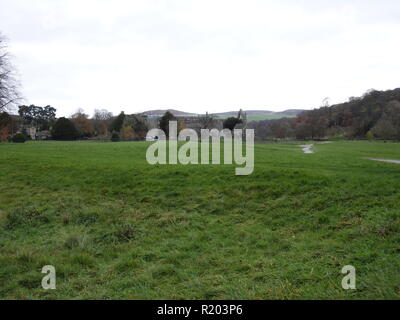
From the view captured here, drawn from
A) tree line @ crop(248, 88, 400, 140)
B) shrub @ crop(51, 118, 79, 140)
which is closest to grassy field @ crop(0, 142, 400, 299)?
shrub @ crop(51, 118, 79, 140)

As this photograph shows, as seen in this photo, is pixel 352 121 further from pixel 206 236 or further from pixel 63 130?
pixel 206 236

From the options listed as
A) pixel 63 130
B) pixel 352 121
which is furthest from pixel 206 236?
pixel 352 121

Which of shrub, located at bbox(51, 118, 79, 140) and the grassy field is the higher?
shrub, located at bbox(51, 118, 79, 140)

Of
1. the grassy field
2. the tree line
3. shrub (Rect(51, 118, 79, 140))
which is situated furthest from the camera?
the tree line

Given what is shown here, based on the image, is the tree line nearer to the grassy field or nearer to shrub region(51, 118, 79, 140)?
shrub region(51, 118, 79, 140)

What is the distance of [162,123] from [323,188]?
201 feet

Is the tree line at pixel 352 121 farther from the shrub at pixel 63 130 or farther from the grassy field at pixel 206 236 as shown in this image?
the grassy field at pixel 206 236

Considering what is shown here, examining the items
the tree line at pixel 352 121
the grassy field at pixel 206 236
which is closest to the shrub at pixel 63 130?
the tree line at pixel 352 121

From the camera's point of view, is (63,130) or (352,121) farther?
(352,121)

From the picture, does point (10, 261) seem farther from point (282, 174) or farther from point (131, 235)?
point (282, 174)

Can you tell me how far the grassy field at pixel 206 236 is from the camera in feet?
17.3

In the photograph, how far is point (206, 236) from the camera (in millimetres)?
7875

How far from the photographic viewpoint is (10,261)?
6699mm

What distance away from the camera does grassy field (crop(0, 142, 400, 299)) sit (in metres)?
5.27
